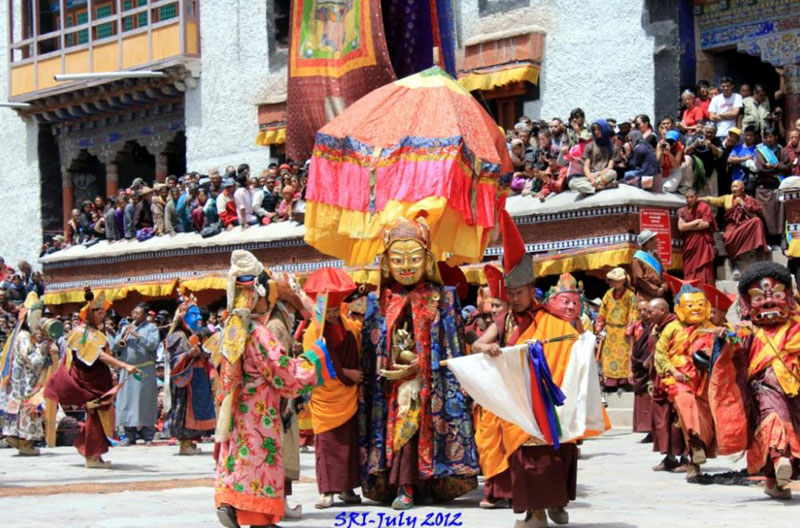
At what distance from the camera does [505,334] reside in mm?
8203

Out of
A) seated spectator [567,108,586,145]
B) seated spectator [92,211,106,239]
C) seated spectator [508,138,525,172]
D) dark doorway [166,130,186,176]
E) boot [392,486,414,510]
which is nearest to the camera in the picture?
boot [392,486,414,510]

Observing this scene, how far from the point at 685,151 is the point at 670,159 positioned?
0.20m

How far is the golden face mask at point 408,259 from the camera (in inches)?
351

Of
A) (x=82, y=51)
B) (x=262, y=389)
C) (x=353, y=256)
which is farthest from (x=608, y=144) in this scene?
(x=82, y=51)

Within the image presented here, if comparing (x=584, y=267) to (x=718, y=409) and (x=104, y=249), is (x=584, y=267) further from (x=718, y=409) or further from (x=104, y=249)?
(x=104, y=249)

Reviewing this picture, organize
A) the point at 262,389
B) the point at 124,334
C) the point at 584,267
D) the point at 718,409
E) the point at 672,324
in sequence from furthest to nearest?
the point at 584,267, the point at 124,334, the point at 672,324, the point at 718,409, the point at 262,389

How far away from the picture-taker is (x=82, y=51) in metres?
28.5

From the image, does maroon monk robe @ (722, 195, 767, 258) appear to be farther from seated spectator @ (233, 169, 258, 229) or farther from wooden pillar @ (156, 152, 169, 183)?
wooden pillar @ (156, 152, 169, 183)

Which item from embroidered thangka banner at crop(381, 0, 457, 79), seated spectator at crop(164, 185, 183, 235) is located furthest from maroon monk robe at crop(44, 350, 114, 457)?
seated spectator at crop(164, 185, 183, 235)

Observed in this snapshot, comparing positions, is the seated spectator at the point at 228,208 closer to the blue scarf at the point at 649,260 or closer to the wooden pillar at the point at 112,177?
the wooden pillar at the point at 112,177

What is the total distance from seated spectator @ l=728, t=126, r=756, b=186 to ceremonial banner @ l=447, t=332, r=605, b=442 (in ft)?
27.2

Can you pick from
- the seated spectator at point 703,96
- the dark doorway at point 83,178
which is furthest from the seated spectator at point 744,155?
the dark doorway at point 83,178

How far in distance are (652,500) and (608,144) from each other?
8.27 m

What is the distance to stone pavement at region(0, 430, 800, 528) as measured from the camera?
8094 mm
